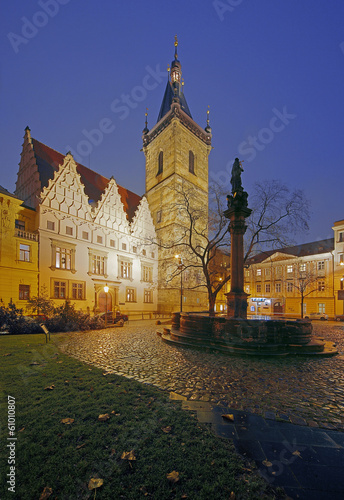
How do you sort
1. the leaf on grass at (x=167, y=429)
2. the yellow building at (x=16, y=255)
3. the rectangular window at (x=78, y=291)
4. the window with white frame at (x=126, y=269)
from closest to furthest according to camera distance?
the leaf on grass at (x=167, y=429) < the yellow building at (x=16, y=255) < the rectangular window at (x=78, y=291) < the window with white frame at (x=126, y=269)

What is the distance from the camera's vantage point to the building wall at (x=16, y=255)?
19781 mm

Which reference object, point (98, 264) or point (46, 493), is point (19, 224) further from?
point (46, 493)

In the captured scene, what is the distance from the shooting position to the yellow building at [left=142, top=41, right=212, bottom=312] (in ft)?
113

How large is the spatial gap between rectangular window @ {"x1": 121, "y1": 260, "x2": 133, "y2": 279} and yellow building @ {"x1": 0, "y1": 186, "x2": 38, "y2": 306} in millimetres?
10671

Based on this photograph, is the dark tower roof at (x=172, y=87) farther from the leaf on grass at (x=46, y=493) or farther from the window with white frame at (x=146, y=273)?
the leaf on grass at (x=46, y=493)

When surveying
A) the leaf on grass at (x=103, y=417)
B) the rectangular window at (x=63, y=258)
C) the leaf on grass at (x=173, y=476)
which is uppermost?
the rectangular window at (x=63, y=258)

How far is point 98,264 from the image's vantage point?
2742 centimetres

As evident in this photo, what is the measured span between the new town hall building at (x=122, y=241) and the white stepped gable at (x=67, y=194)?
108mm

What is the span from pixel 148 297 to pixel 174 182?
18.1m

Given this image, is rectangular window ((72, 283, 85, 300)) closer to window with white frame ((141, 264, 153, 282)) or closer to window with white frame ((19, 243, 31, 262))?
window with white frame ((19, 243, 31, 262))

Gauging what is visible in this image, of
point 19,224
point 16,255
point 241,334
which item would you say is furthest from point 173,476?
point 19,224

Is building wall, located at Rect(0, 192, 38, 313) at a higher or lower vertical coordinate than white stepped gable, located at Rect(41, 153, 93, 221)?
lower

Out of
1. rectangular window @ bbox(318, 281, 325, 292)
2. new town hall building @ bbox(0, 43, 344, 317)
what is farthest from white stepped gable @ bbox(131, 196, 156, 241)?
rectangular window @ bbox(318, 281, 325, 292)

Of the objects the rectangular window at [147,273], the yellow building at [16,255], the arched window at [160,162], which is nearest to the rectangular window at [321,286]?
the rectangular window at [147,273]
